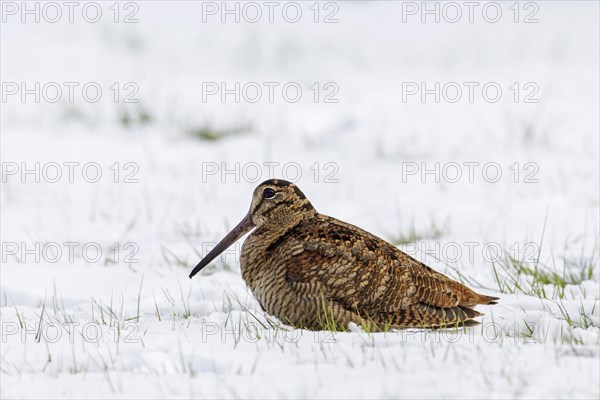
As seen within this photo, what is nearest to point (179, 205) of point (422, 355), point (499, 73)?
point (422, 355)

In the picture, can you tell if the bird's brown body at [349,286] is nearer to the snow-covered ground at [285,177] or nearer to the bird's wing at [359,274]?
the bird's wing at [359,274]

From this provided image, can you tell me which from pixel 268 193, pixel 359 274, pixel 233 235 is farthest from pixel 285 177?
pixel 359 274

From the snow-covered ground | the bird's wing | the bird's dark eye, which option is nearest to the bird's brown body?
the bird's wing

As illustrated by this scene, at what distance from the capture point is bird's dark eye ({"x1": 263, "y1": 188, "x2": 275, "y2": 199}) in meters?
4.67

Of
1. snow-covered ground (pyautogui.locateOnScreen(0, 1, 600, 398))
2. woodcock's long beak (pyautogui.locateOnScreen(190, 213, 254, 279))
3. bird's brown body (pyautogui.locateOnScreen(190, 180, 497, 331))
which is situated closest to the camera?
snow-covered ground (pyautogui.locateOnScreen(0, 1, 600, 398))

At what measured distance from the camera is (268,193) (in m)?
4.68

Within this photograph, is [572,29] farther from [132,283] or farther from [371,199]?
[132,283]

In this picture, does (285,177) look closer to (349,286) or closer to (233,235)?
(233,235)

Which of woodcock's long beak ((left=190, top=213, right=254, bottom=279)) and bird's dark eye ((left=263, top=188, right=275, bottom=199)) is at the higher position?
bird's dark eye ((left=263, top=188, right=275, bottom=199))

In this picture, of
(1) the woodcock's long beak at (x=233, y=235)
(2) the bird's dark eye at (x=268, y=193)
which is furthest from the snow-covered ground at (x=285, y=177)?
(2) the bird's dark eye at (x=268, y=193)

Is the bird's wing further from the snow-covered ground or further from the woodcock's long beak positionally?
the woodcock's long beak

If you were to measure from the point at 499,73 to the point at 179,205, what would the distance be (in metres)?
5.84

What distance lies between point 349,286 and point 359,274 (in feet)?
0.24

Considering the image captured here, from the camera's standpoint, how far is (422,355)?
338 centimetres
